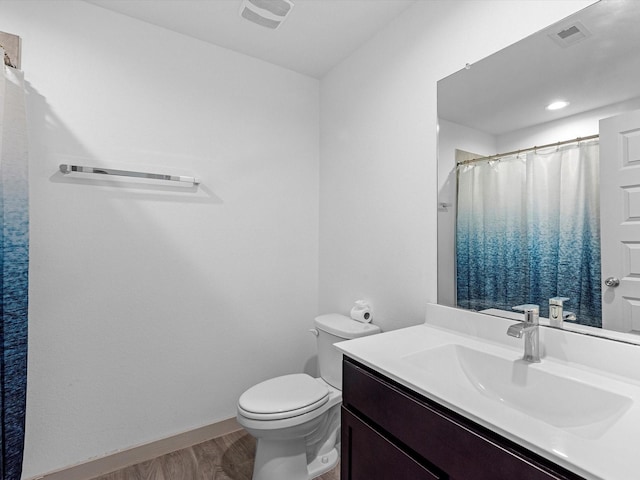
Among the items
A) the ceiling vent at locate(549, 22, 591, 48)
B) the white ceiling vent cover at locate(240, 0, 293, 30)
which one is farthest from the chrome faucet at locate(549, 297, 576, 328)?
the white ceiling vent cover at locate(240, 0, 293, 30)

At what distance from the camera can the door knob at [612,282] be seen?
3.23 feet

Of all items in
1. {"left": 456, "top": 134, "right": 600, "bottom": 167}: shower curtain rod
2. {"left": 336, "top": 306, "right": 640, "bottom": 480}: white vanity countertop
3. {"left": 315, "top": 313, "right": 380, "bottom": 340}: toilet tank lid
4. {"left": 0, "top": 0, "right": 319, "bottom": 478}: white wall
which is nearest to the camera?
{"left": 336, "top": 306, "right": 640, "bottom": 480}: white vanity countertop

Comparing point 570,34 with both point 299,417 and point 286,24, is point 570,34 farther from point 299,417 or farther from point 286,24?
point 299,417

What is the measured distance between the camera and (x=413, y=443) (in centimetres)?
90

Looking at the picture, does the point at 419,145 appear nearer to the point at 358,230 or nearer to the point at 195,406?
the point at 358,230

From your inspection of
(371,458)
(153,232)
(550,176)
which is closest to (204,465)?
(371,458)

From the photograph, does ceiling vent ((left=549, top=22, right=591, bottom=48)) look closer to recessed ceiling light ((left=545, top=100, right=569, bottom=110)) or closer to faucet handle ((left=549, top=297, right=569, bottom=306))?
recessed ceiling light ((left=545, top=100, right=569, bottom=110))

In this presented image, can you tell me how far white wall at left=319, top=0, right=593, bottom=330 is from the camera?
1.38 m

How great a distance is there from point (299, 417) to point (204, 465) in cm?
69

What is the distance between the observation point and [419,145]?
5.22 ft

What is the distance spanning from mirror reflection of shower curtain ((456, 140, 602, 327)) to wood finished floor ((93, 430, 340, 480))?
1.24m

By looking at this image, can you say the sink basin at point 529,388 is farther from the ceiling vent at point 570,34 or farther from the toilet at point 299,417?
the ceiling vent at point 570,34

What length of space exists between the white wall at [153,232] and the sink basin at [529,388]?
126cm

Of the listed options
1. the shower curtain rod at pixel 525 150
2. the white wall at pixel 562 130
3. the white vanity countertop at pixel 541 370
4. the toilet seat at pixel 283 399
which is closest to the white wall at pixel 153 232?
the toilet seat at pixel 283 399
